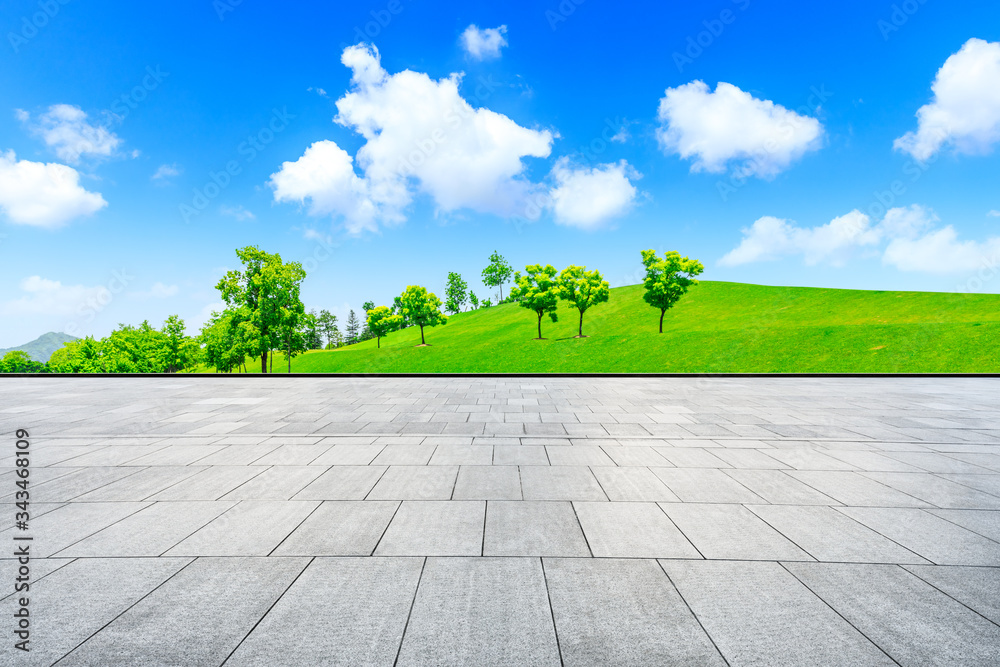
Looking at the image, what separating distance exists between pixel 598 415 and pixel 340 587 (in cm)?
861

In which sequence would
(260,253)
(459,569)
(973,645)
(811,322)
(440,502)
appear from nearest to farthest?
(973,645) < (459,569) < (440,502) < (260,253) < (811,322)

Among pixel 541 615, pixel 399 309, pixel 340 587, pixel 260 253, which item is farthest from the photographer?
pixel 399 309

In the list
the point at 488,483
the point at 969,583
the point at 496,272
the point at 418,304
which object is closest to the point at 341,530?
the point at 488,483

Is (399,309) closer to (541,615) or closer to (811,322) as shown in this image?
(811,322)

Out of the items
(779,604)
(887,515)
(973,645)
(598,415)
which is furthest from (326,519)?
(598,415)

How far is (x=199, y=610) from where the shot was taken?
3.14 meters

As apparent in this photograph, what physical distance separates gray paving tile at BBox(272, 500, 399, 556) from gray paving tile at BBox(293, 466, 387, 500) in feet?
0.83

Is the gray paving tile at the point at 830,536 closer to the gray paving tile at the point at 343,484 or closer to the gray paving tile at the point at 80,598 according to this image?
the gray paving tile at the point at 343,484

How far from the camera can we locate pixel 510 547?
405 centimetres

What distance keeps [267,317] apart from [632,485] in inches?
1790

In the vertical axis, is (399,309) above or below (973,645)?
above

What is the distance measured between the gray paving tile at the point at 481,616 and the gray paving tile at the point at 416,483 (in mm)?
1670

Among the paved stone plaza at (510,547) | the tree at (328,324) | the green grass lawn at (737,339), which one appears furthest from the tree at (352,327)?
the paved stone plaza at (510,547)

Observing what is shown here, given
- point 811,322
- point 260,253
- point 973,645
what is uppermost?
point 260,253
